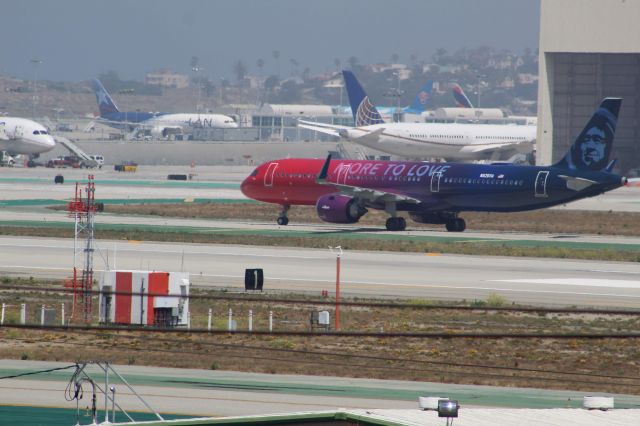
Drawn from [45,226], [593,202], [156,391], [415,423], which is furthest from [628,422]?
[593,202]

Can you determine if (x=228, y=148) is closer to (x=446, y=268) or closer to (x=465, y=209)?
(x=465, y=209)

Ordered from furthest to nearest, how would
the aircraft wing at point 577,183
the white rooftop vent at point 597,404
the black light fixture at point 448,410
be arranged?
1. the aircraft wing at point 577,183
2. the white rooftop vent at point 597,404
3. the black light fixture at point 448,410

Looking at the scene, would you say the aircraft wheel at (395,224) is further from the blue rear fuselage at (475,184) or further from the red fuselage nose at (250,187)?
the red fuselage nose at (250,187)

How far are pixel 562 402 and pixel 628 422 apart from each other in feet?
22.9

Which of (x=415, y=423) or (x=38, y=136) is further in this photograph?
(x=38, y=136)

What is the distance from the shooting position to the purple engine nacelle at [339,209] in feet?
248

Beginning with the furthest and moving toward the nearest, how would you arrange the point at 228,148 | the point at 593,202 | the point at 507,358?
the point at 228,148, the point at 593,202, the point at 507,358

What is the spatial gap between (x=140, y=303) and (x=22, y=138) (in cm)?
12042

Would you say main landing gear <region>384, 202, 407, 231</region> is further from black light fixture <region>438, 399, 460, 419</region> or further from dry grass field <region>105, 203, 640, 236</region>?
black light fixture <region>438, 399, 460, 419</region>

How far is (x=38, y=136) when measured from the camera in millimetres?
156375

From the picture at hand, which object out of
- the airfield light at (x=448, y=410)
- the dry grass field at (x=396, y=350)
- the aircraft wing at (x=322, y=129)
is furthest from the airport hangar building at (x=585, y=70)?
the airfield light at (x=448, y=410)

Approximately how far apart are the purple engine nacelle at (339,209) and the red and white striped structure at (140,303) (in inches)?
1385

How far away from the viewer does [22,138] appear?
511ft

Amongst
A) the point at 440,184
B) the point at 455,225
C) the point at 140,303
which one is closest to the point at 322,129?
the point at 455,225
